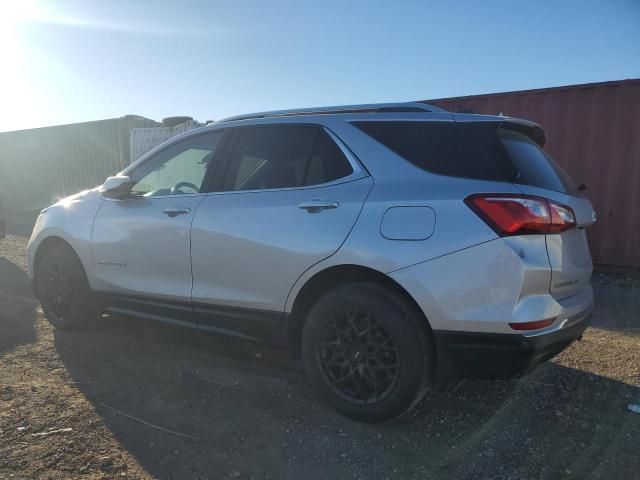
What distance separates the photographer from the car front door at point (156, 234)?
367 cm

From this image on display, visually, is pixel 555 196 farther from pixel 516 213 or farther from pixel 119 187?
pixel 119 187

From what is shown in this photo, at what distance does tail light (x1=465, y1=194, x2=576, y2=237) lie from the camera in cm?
248

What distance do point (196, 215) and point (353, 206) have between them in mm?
1244

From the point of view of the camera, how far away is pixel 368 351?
2873 mm

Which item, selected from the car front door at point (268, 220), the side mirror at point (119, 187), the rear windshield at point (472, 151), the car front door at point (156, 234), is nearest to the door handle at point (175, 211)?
the car front door at point (156, 234)

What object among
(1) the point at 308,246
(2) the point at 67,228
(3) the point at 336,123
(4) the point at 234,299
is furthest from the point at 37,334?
(3) the point at 336,123

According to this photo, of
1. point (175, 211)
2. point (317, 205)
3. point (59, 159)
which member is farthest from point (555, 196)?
point (59, 159)

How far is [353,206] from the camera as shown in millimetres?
2895

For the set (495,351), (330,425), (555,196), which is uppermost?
(555,196)

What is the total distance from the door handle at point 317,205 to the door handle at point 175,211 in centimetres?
101

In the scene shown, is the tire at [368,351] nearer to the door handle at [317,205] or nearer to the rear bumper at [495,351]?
the rear bumper at [495,351]

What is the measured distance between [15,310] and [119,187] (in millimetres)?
2423

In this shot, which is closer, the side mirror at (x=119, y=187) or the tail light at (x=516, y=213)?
the tail light at (x=516, y=213)

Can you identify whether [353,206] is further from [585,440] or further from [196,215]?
[585,440]
